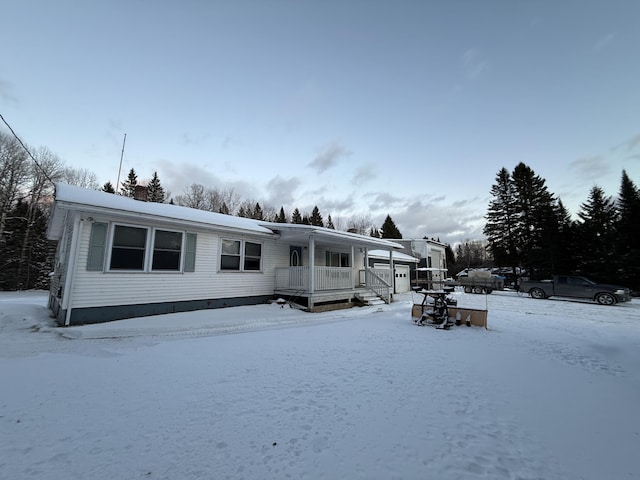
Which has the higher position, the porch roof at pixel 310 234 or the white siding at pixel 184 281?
the porch roof at pixel 310 234

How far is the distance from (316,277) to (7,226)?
30540 mm

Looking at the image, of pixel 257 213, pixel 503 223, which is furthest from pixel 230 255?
pixel 257 213

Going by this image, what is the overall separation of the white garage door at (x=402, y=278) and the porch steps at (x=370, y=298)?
635cm

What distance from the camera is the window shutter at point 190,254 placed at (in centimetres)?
1009

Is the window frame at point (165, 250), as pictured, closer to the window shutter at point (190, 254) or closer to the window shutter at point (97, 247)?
the window shutter at point (190, 254)

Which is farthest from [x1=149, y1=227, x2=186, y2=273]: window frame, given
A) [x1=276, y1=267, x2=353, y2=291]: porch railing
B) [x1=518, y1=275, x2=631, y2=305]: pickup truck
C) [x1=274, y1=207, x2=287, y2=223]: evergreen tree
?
[x1=274, y1=207, x2=287, y2=223]: evergreen tree

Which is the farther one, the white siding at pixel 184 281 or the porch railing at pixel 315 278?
the porch railing at pixel 315 278

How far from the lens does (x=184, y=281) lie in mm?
9984

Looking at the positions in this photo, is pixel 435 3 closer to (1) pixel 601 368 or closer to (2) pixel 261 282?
(1) pixel 601 368

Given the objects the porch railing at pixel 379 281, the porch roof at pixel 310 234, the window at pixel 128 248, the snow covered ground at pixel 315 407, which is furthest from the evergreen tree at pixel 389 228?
the window at pixel 128 248

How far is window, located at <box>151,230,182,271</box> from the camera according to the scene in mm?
9422

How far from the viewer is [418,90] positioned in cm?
1282

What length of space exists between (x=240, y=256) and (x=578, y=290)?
20486 mm

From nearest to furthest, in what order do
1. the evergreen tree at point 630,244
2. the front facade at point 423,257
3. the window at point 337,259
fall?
the window at point 337,259 → the evergreen tree at point 630,244 → the front facade at point 423,257
